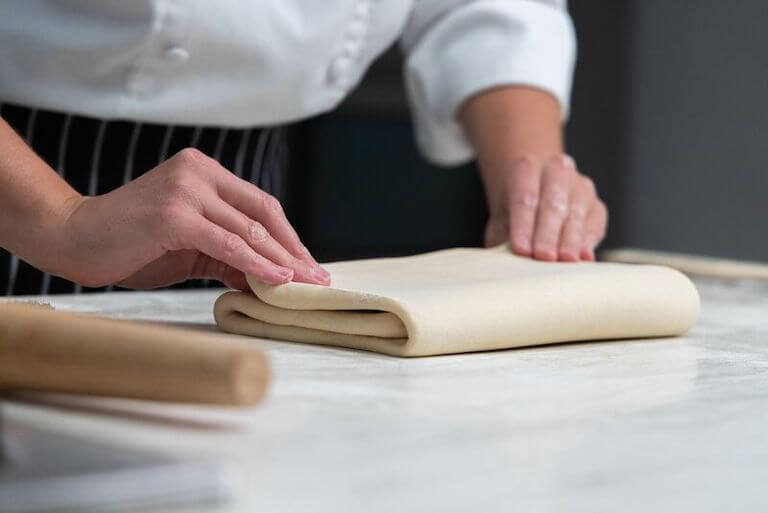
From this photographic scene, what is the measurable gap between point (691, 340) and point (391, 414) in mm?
433

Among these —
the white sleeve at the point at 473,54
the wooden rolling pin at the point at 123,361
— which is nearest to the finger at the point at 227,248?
the wooden rolling pin at the point at 123,361

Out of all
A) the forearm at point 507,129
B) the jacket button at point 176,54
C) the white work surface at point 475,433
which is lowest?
the white work surface at point 475,433

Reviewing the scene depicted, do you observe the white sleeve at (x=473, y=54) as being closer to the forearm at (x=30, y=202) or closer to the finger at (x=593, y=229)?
the finger at (x=593, y=229)

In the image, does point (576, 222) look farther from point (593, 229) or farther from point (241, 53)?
point (241, 53)

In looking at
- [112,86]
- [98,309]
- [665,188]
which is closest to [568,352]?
[98,309]

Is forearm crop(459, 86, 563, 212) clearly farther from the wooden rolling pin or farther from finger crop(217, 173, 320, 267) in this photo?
the wooden rolling pin

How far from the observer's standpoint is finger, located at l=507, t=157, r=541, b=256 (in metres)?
→ 1.11

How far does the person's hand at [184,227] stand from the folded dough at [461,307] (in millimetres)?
31

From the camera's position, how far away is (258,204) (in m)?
0.84

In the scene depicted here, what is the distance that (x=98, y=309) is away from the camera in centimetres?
98

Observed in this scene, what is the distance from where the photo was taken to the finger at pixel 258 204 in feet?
2.75

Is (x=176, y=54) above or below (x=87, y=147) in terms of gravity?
above

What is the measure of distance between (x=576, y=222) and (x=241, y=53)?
405 mm

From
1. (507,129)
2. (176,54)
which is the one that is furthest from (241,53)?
(507,129)
